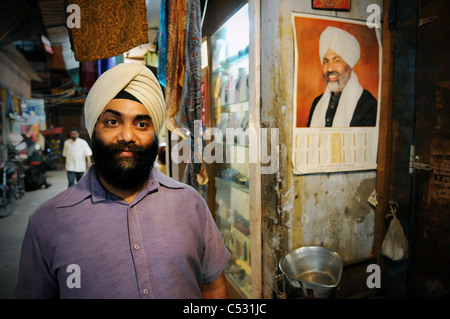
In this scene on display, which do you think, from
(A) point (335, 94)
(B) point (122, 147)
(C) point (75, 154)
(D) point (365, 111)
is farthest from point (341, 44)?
(C) point (75, 154)

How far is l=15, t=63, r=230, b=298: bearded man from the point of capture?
107 centimetres

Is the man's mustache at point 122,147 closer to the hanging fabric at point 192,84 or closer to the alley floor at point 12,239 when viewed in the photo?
the hanging fabric at point 192,84

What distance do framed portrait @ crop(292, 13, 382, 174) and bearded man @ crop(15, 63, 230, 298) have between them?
1.30m

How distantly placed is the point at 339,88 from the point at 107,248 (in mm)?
2280

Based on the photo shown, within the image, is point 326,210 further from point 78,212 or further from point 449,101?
point 78,212

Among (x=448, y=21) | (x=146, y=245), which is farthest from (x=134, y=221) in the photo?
(x=448, y=21)

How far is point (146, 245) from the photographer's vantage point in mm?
1139

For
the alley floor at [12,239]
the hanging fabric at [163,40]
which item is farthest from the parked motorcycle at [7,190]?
the hanging fabric at [163,40]

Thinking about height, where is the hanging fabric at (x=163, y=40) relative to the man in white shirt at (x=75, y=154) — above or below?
above

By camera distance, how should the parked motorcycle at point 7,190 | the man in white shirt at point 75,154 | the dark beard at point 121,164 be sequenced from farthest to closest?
the man in white shirt at point 75,154
the parked motorcycle at point 7,190
the dark beard at point 121,164

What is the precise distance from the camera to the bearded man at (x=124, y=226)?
3.52ft

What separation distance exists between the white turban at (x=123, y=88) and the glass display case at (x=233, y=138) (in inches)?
71.4

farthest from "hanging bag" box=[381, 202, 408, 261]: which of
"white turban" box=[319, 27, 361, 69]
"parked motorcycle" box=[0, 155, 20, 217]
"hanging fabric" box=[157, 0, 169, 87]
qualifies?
"parked motorcycle" box=[0, 155, 20, 217]

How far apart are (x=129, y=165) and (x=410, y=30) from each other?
2758 millimetres
